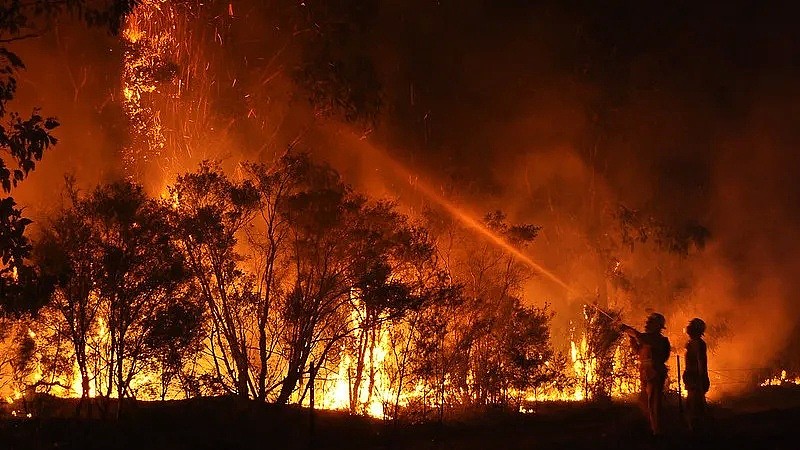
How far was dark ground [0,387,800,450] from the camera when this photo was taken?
1119 centimetres

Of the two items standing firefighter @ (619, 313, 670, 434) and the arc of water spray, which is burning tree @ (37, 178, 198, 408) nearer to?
standing firefighter @ (619, 313, 670, 434)

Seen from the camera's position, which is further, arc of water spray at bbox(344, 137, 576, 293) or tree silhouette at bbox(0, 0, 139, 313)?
arc of water spray at bbox(344, 137, 576, 293)

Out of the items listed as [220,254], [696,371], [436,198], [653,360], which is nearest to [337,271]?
[220,254]

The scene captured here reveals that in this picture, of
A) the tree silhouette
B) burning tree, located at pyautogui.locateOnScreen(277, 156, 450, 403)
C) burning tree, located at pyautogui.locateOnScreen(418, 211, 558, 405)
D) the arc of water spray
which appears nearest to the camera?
the tree silhouette

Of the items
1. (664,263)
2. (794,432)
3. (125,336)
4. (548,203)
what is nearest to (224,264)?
(125,336)

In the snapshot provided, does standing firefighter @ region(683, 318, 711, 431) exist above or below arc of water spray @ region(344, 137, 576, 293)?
below

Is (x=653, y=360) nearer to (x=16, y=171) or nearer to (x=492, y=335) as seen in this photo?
(x=492, y=335)

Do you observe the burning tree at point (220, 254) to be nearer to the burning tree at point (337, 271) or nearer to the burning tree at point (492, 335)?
the burning tree at point (337, 271)

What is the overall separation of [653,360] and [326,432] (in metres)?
5.45

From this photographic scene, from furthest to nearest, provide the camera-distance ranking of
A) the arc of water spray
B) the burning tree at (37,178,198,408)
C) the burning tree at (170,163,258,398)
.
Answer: the arc of water spray < the burning tree at (170,163,258,398) < the burning tree at (37,178,198,408)

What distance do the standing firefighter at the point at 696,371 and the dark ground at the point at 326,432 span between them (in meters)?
0.39

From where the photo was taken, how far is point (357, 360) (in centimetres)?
1656

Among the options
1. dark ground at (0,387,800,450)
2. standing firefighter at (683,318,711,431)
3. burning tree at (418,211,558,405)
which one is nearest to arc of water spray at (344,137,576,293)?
burning tree at (418,211,558,405)

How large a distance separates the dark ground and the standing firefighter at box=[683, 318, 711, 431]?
39 centimetres
